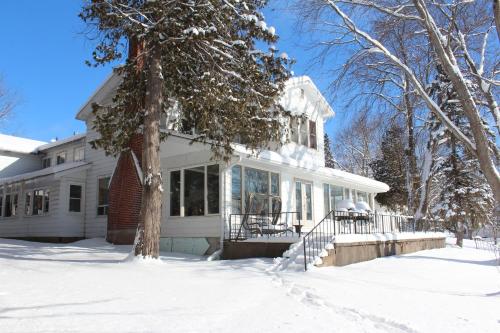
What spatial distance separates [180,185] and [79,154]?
897 cm

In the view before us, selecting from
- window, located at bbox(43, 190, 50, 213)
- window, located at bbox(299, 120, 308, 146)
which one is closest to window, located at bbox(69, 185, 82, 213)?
window, located at bbox(43, 190, 50, 213)

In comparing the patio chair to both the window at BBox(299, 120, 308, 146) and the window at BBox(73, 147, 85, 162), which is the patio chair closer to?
the window at BBox(299, 120, 308, 146)

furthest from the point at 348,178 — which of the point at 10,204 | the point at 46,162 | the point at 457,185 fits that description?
the point at 46,162

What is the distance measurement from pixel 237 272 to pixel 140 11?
708 cm

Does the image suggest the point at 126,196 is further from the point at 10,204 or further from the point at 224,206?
the point at 10,204

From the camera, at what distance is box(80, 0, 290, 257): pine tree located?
35.2 feet

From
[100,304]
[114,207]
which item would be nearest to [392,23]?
[100,304]

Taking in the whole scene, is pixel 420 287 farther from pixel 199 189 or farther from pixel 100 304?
pixel 199 189

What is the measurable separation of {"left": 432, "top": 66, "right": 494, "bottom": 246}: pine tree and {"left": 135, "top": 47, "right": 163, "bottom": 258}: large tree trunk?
15207 millimetres

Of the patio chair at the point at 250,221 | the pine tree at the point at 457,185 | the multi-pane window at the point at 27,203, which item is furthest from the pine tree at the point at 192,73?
the pine tree at the point at 457,185

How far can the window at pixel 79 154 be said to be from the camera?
20.7 m

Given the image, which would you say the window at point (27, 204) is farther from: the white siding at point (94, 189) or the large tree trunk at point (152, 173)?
the large tree trunk at point (152, 173)

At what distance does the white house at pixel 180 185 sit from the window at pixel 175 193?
0.12 ft

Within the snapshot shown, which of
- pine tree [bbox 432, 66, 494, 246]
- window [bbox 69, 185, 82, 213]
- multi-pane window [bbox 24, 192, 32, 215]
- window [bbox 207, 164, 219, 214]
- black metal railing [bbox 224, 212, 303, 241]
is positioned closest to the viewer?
black metal railing [bbox 224, 212, 303, 241]
